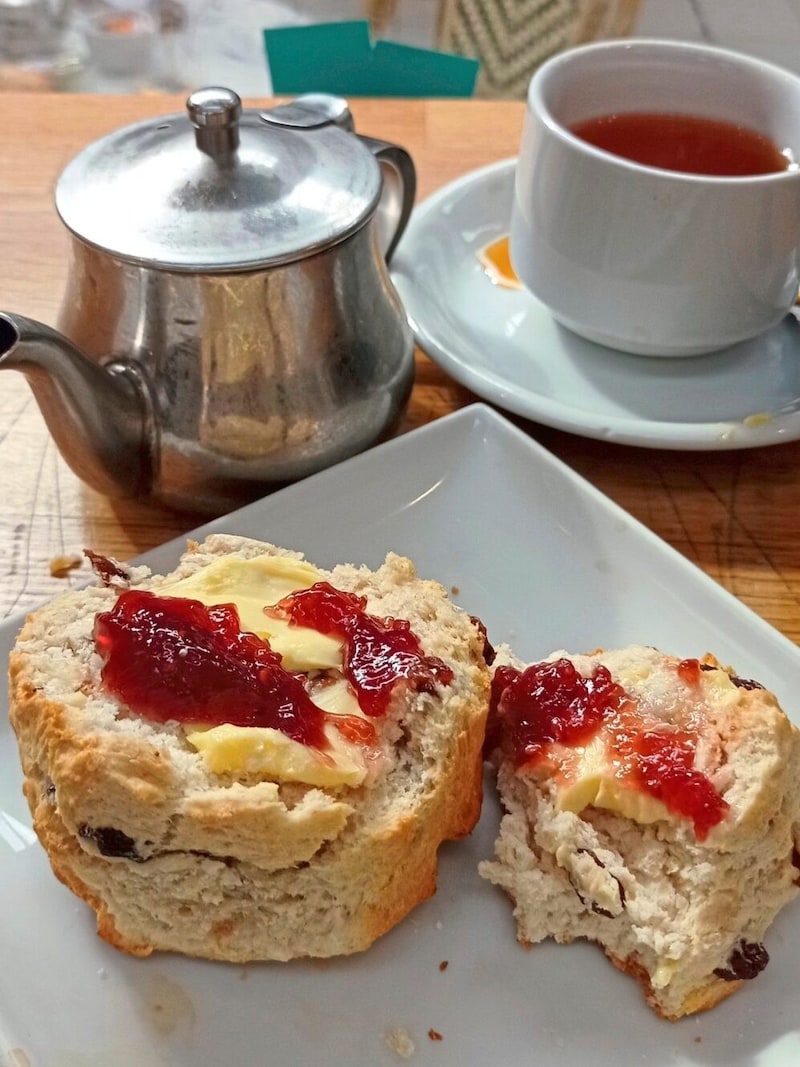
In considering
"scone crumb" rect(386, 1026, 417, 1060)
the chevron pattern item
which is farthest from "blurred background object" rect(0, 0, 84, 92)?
"scone crumb" rect(386, 1026, 417, 1060)

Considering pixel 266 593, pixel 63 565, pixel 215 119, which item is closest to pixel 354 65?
pixel 215 119

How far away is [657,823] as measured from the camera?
96cm

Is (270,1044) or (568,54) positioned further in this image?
(568,54)

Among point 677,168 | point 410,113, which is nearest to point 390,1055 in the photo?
point 677,168

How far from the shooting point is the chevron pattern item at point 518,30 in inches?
125

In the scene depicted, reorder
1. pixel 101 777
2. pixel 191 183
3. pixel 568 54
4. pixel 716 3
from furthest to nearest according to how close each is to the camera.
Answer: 1. pixel 716 3
2. pixel 568 54
3. pixel 191 183
4. pixel 101 777

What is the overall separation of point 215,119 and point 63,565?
0.61 m

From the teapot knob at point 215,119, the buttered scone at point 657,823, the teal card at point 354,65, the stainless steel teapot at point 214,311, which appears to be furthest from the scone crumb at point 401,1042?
the teal card at point 354,65

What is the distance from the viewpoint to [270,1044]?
90 centimetres

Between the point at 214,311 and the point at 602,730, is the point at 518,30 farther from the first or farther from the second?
the point at 602,730

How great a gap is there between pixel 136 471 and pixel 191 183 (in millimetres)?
373

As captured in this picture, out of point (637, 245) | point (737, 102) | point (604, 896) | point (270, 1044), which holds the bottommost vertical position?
point (270, 1044)

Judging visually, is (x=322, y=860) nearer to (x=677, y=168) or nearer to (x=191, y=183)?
(x=191, y=183)

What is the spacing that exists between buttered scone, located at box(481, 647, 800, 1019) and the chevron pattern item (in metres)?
2.74
